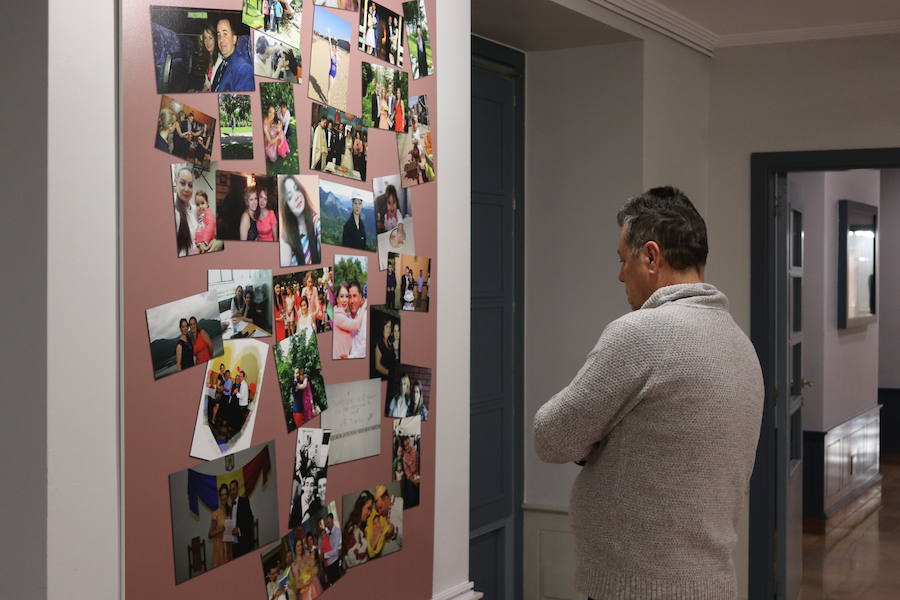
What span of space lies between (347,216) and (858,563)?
16.2ft

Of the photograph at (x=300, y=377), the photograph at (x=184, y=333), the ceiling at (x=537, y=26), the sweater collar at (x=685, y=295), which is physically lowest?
the photograph at (x=300, y=377)

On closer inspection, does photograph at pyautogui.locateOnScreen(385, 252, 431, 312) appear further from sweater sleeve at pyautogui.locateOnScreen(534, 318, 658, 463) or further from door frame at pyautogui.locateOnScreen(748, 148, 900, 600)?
door frame at pyautogui.locateOnScreen(748, 148, 900, 600)

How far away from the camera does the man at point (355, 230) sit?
2434mm

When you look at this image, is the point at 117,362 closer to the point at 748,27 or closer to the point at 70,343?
the point at 70,343

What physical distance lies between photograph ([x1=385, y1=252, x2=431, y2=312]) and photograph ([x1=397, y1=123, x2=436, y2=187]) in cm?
20

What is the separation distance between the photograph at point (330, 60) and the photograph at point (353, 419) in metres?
0.67

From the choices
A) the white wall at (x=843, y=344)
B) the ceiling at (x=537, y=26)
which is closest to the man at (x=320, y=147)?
the ceiling at (x=537, y=26)

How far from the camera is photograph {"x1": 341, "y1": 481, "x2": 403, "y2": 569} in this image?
2471 millimetres

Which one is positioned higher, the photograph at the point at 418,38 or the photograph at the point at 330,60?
the photograph at the point at 418,38

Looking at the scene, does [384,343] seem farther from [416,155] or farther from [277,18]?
[277,18]

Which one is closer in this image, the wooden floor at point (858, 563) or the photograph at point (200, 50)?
the photograph at point (200, 50)

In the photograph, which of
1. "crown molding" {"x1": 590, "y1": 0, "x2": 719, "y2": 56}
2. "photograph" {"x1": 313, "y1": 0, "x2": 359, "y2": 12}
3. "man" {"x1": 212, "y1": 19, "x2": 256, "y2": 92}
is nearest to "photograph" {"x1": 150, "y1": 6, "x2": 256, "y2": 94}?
"man" {"x1": 212, "y1": 19, "x2": 256, "y2": 92}

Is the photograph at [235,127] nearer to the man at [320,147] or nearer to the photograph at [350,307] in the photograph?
the man at [320,147]

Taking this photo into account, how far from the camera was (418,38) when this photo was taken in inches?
106
